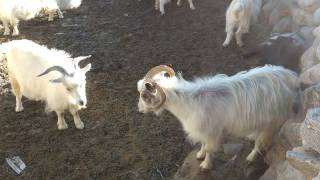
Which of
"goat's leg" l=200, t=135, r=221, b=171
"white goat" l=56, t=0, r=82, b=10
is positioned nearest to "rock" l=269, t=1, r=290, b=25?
"goat's leg" l=200, t=135, r=221, b=171

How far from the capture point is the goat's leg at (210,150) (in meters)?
6.18

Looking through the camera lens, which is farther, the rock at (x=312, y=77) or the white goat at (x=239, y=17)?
the white goat at (x=239, y=17)

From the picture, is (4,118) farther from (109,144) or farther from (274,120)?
(274,120)

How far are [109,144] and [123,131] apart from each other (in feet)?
1.26

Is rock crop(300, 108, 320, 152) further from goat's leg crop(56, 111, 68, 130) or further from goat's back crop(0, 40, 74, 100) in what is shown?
goat's leg crop(56, 111, 68, 130)

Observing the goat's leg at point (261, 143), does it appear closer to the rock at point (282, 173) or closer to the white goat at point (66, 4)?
the rock at point (282, 173)

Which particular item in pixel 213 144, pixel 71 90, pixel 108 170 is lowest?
pixel 108 170

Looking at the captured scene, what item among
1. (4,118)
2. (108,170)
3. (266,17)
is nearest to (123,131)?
(108,170)

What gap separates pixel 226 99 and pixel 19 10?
24.0 feet

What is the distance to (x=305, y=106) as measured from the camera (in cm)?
556

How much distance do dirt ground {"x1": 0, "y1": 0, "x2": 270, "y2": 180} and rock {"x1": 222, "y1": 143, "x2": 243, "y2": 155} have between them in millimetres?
439

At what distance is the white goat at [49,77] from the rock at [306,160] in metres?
3.64

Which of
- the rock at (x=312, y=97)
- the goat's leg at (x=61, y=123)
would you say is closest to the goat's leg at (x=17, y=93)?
the goat's leg at (x=61, y=123)

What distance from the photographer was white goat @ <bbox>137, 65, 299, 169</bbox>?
19.4 feet
